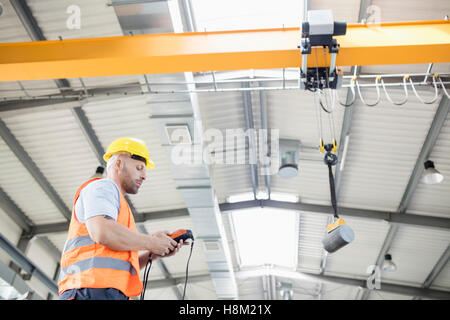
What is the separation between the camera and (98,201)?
2070mm

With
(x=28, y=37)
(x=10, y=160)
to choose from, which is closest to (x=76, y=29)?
(x=28, y=37)

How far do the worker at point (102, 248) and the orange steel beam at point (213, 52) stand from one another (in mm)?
3614

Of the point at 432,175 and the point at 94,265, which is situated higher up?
the point at 432,175

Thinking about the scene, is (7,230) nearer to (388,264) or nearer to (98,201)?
(98,201)

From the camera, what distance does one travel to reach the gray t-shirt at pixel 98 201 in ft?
6.70

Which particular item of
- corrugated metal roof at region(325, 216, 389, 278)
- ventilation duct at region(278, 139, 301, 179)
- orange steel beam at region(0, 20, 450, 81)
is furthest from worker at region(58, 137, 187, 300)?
corrugated metal roof at region(325, 216, 389, 278)

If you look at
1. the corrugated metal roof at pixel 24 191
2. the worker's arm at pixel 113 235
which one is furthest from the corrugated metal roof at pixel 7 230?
the worker's arm at pixel 113 235

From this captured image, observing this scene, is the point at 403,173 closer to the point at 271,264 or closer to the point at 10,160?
the point at 271,264

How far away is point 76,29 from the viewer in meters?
6.62

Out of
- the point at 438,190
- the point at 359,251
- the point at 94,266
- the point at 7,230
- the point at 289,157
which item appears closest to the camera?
the point at 94,266

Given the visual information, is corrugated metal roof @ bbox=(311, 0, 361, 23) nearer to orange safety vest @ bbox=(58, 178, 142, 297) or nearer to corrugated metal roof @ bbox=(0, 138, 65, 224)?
orange safety vest @ bbox=(58, 178, 142, 297)

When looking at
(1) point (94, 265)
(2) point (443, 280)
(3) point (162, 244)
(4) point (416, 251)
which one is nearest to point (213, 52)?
(3) point (162, 244)

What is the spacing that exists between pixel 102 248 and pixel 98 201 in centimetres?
26

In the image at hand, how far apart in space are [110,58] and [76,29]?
5.57 feet
